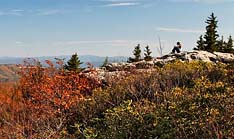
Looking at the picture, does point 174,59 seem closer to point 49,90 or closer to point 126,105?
point 49,90

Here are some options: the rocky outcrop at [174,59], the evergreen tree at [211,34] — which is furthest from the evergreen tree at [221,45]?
the rocky outcrop at [174,59]

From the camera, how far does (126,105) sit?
7000 mm

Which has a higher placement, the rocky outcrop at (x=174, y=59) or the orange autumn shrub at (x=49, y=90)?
the rocky outcrop at (x=174, y=59)

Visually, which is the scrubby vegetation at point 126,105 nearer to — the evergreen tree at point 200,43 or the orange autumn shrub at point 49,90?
the orange autumn shrub at point 49,90

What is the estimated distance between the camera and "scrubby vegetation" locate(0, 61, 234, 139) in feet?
17.7

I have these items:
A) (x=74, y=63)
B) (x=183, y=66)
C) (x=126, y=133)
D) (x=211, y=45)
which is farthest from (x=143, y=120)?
(x=211, y=45)

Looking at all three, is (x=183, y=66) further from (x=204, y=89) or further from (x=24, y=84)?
(x=24, y=84)

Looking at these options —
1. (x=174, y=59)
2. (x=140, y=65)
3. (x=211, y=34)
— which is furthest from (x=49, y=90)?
(x=211, y=34)

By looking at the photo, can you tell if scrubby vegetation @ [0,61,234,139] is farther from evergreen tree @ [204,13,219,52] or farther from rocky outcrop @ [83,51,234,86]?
evergreen tree @ [204,13,219,52]

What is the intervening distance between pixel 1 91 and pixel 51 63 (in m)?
2.02

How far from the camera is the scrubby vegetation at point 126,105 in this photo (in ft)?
17.7

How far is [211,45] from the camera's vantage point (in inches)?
982

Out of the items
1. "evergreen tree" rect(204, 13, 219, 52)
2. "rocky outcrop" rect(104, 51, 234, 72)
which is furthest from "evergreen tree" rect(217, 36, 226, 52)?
"rocky outcrop" rect(104, 51, 234, 72)

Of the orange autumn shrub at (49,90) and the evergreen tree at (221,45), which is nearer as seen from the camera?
the orange autumn shrub at (49,90)
